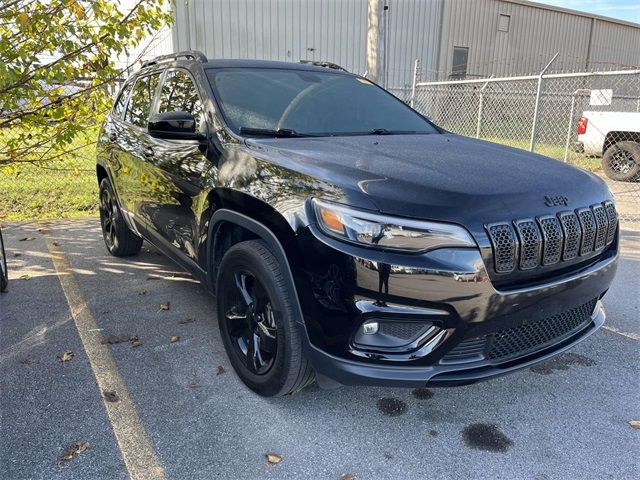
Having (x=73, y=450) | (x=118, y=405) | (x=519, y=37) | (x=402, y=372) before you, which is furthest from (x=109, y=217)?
(x=519, y=37)

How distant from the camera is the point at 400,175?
2283 millimetres

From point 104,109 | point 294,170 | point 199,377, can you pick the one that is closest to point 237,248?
point 294,170

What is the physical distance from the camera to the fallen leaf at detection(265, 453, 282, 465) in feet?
7.56

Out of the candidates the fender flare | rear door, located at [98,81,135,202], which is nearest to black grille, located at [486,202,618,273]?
the fender flare

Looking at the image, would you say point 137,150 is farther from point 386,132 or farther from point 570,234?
point 570,234

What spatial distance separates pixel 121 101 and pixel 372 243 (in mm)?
3731

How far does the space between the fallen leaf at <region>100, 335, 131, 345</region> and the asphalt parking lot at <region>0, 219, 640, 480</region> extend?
0.02 m

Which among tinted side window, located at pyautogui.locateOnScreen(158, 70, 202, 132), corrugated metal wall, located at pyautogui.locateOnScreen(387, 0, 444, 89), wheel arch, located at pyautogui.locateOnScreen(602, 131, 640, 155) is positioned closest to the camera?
tinted side window, located at pyautogui.locateOnScreen(158, 70, 202, 132)

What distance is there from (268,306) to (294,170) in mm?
706

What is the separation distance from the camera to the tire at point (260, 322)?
7.82ft

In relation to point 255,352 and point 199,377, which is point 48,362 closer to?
point 199,377

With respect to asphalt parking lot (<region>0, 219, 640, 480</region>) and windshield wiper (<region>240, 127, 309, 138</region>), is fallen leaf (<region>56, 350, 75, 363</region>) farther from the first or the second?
windshield wiper (<region>240, 127, 309, 138</region>)

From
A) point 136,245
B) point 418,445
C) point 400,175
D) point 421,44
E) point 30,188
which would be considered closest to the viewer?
point 400,175

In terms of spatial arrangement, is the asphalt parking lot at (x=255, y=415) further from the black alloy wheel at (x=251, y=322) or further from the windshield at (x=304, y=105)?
the windshield at (x=304, y=105)
